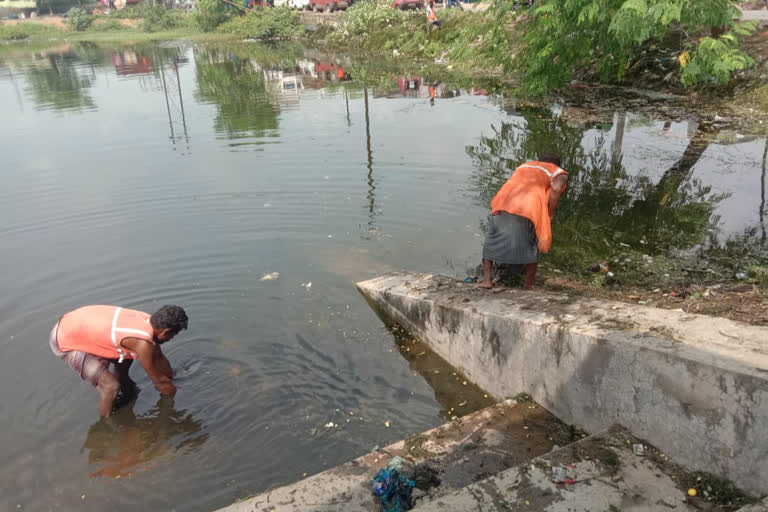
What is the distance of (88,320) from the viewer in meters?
4.13

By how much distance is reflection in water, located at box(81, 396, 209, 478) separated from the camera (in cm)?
411

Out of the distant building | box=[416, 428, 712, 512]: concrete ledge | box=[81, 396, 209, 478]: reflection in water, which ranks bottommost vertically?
box=[81, 396, 209, 478]: reflection in water

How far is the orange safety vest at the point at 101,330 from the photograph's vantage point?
13.5 ft

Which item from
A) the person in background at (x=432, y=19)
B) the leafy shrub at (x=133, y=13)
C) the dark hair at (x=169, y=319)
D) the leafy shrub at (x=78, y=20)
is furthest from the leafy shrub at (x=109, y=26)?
the dark hair at (x=169, y=319)

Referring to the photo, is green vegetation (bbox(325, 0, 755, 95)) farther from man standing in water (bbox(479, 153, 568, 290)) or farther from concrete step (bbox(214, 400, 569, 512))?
concrete step (bbox(214, 400, 569, 512))

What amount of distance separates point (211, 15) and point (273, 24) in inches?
466

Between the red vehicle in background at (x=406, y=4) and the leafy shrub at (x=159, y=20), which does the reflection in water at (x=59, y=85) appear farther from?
the leafy shrub at (x=159, y=20)

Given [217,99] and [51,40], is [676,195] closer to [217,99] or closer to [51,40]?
[217,99]

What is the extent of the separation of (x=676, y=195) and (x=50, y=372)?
8176mm

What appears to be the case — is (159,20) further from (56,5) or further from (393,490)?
(393,490)

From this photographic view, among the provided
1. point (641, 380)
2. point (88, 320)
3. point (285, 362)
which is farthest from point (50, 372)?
point (641, 380)

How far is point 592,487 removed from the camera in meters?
2.76

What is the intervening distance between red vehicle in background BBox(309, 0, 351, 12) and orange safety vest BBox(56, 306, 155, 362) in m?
41.5

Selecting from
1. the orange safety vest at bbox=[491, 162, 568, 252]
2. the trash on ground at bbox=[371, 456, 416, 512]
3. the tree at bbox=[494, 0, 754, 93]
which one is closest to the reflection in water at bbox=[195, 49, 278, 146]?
the tree at bbox=[494, 0, 754, 93]
